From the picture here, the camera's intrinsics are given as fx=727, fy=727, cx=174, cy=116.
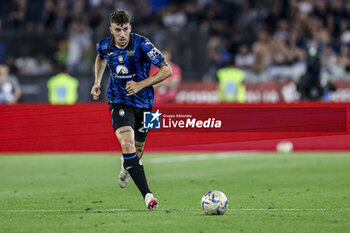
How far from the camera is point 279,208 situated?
8.11 metres

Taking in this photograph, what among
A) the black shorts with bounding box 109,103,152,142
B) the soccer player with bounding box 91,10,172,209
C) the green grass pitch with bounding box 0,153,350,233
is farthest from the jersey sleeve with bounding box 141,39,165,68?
the green grass pitch with bounding box 0,153,350,233

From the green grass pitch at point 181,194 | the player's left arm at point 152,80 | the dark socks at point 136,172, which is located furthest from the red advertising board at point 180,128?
the dark socks at point 136,172

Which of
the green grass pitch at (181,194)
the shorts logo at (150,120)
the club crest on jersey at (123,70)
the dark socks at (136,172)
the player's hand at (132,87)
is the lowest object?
the green grass pitch at (181,194)

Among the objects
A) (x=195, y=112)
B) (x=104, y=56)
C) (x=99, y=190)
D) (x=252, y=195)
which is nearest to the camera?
(x=104, y=56)

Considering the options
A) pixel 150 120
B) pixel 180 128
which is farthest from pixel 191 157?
pixel 150 120

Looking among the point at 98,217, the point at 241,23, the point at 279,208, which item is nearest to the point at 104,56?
the point at 98,217

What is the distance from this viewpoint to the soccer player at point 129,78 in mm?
8164

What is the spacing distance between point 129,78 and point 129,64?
17 cm

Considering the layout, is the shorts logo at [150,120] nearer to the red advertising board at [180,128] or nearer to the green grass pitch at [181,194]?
the green grass pitch at [181,194]

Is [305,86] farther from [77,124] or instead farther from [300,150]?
[77,124]

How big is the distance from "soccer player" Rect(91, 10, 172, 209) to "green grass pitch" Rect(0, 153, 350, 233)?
31.0 inches

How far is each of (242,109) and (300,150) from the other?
16.9ft

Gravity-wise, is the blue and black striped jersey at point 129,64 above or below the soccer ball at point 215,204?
above

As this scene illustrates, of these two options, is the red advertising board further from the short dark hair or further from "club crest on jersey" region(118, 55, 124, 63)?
the short dark hair
